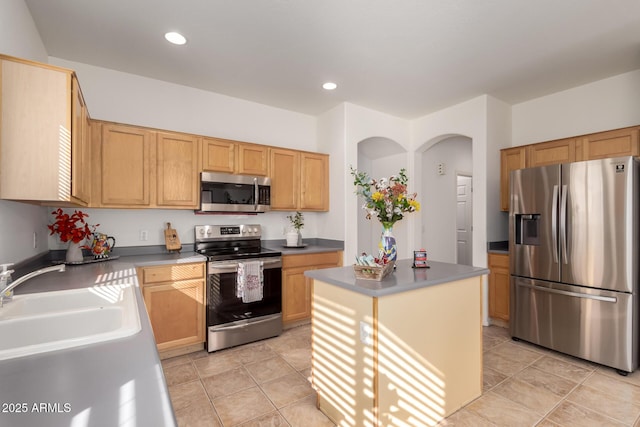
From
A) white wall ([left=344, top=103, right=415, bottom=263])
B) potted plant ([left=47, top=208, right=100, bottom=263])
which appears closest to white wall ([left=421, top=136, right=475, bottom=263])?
white wall ([left=344, top=103, right=415, bottom=263])

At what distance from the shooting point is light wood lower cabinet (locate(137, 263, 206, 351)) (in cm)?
280

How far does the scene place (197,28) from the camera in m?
2.47

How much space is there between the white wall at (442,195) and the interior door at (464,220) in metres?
0.49

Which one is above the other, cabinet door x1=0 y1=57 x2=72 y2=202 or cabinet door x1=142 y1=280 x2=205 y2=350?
cabinet door x1=0 y1=57 x2=72 y2=202

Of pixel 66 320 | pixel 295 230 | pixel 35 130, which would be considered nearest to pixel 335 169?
pixel 295 230

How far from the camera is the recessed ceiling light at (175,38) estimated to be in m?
2.54

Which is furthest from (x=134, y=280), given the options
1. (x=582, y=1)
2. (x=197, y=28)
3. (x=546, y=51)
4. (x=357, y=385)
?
(x=546, y=51)

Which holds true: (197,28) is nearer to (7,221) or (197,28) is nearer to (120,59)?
(120,59)

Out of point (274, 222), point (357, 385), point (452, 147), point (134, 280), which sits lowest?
point (357, 385)

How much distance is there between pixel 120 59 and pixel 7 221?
1.83m

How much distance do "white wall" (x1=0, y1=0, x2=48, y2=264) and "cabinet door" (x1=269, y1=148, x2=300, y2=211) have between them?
2176 mm

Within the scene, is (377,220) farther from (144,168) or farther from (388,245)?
(144,168)

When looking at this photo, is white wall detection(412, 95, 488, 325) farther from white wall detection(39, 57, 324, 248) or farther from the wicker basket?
the wicker basket

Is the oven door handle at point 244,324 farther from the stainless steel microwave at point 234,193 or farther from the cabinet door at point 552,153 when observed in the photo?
the cabinet door at point 552,153
